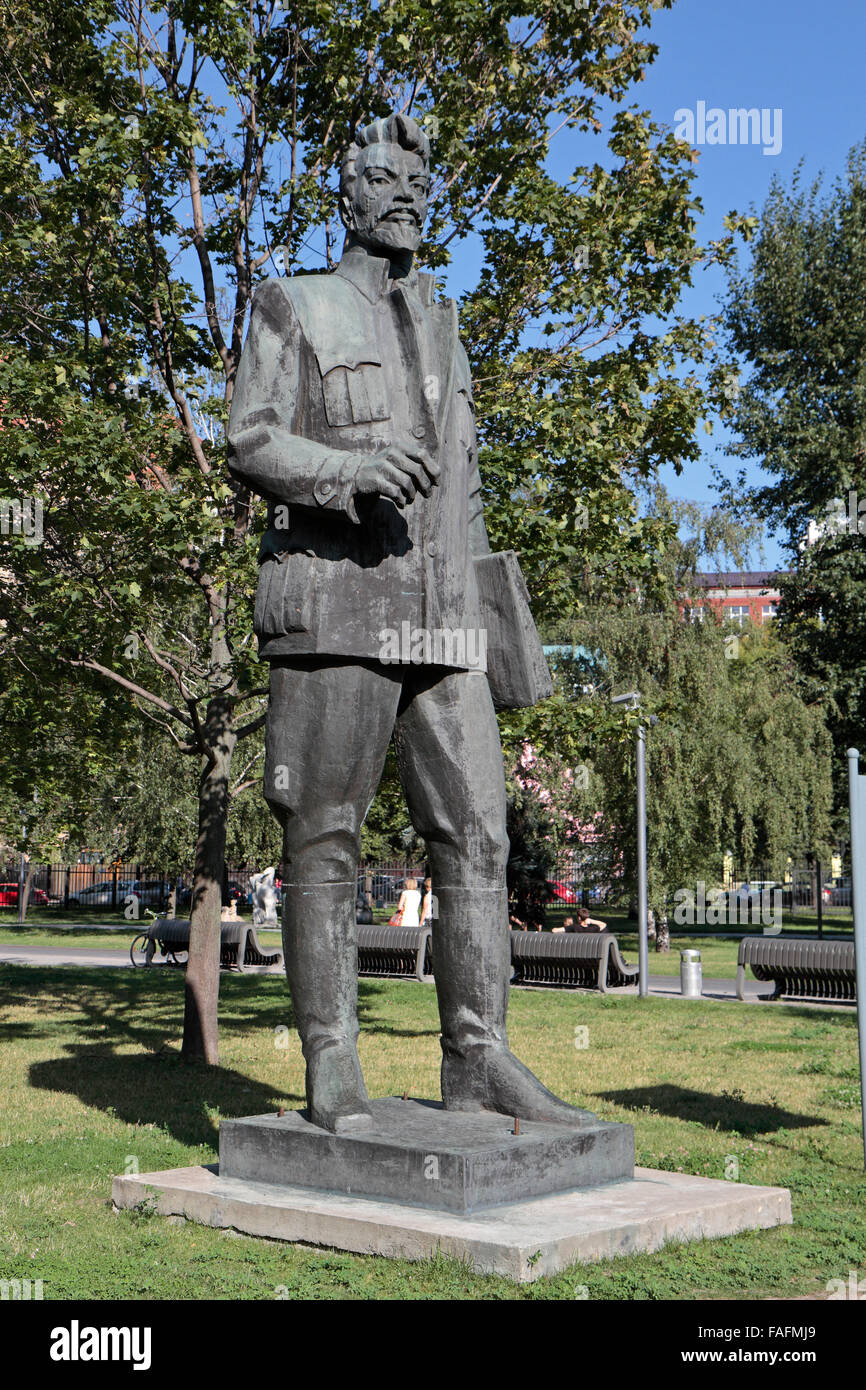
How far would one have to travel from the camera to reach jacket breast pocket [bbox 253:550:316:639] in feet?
16.7

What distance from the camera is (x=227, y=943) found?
72.8ft

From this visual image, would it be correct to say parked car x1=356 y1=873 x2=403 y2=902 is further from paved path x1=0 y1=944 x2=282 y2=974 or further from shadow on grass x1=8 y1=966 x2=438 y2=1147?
shadow on grass x1=8 y1=966 x2=438 y2=1147

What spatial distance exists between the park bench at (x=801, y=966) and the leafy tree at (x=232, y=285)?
6789 mm

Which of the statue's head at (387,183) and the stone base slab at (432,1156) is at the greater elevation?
the statue's head at (387,183)

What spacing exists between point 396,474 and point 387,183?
1388 mm

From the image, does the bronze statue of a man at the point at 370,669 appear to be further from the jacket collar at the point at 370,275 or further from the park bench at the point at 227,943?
the park bench at the point at 227,943

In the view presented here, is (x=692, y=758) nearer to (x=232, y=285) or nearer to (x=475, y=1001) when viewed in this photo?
(x=232, y=285)

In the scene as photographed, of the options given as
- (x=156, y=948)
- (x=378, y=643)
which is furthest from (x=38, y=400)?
(x=156, y=948)

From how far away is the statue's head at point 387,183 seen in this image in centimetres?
535

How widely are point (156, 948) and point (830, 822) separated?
13.0m

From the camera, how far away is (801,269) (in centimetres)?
2862

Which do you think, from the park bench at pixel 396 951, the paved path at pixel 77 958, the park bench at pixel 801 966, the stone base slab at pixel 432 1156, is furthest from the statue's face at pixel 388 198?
the paved path at pixel 77 958

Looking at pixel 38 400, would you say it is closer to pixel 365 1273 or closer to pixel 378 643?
pixel 378 643

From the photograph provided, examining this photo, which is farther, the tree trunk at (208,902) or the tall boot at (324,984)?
the tree trunk at (208,902)
